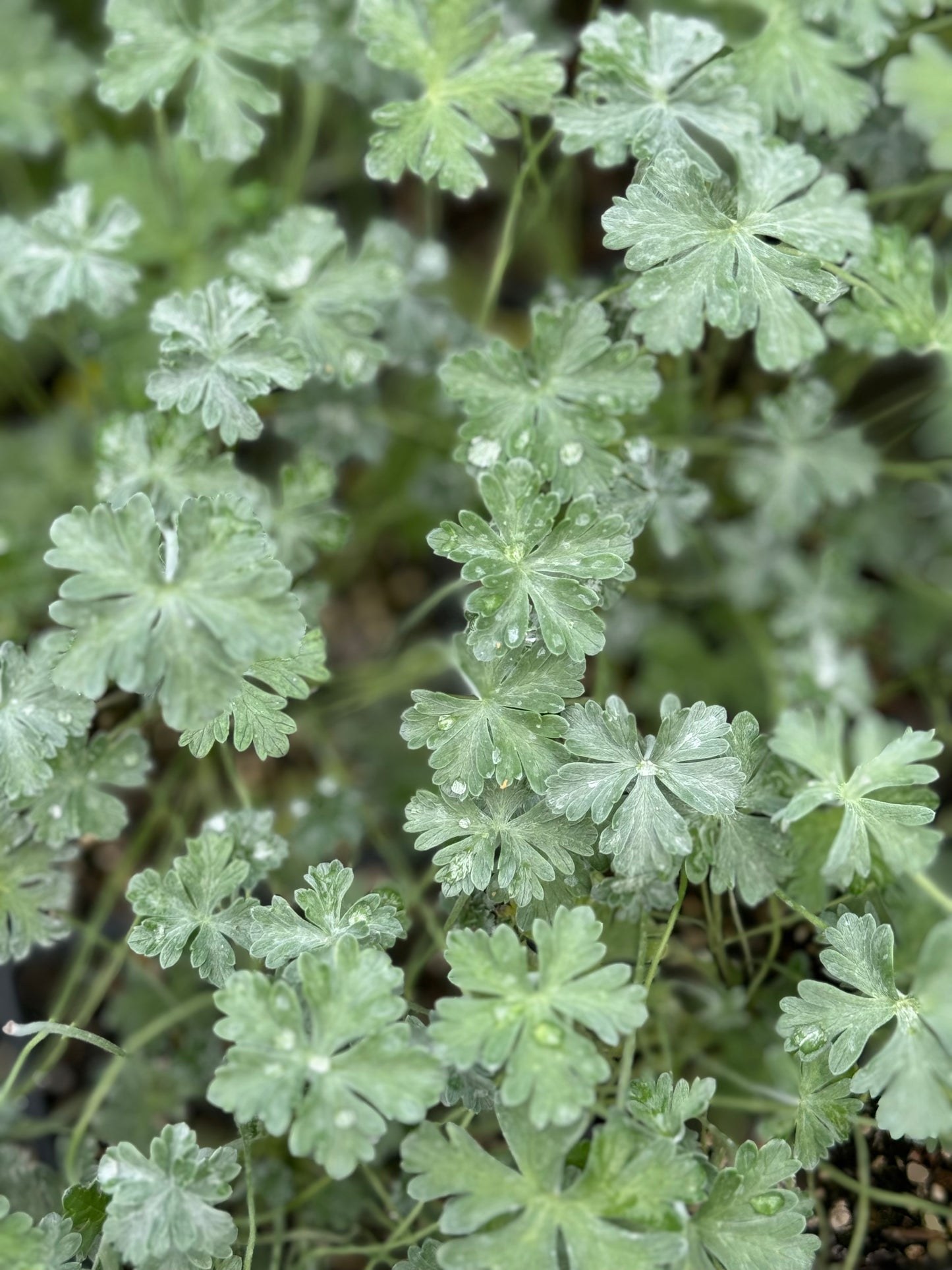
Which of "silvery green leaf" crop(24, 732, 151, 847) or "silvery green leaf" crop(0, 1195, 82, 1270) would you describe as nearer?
"silvery green leaf" crop(0, 1195, 82, 1270)

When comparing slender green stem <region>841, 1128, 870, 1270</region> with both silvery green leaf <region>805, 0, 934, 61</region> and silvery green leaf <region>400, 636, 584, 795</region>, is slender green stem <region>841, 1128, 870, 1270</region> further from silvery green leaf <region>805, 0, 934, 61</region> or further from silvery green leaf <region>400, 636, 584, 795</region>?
silvery green leaf <region>805, 0, 934, 61</region>

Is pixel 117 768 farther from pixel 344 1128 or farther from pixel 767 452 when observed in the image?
pixel 767 452

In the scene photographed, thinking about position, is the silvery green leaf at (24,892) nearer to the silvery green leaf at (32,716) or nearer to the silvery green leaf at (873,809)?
the silvery green leaf at (32,716)

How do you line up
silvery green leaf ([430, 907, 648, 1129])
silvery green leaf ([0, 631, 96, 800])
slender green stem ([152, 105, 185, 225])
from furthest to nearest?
slender green stem ([152, 105, 185, 225])
silvery green leaf ([0, 631, 96, 800])
silvery green leaf ([430, 907, 648, 1129])

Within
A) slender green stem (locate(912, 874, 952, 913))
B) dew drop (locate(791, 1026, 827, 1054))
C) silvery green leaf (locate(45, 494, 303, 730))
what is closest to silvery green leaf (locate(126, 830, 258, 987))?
silvery green leaf (locate(45, 494, 303, 730))

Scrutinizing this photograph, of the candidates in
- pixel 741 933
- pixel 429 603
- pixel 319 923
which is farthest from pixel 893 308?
pixel 319 923

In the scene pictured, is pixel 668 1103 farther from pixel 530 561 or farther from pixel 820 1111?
pixel 530 561

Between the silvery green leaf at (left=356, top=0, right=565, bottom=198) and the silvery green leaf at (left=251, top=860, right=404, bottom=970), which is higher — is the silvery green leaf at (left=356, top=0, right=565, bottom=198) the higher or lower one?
the higher one
